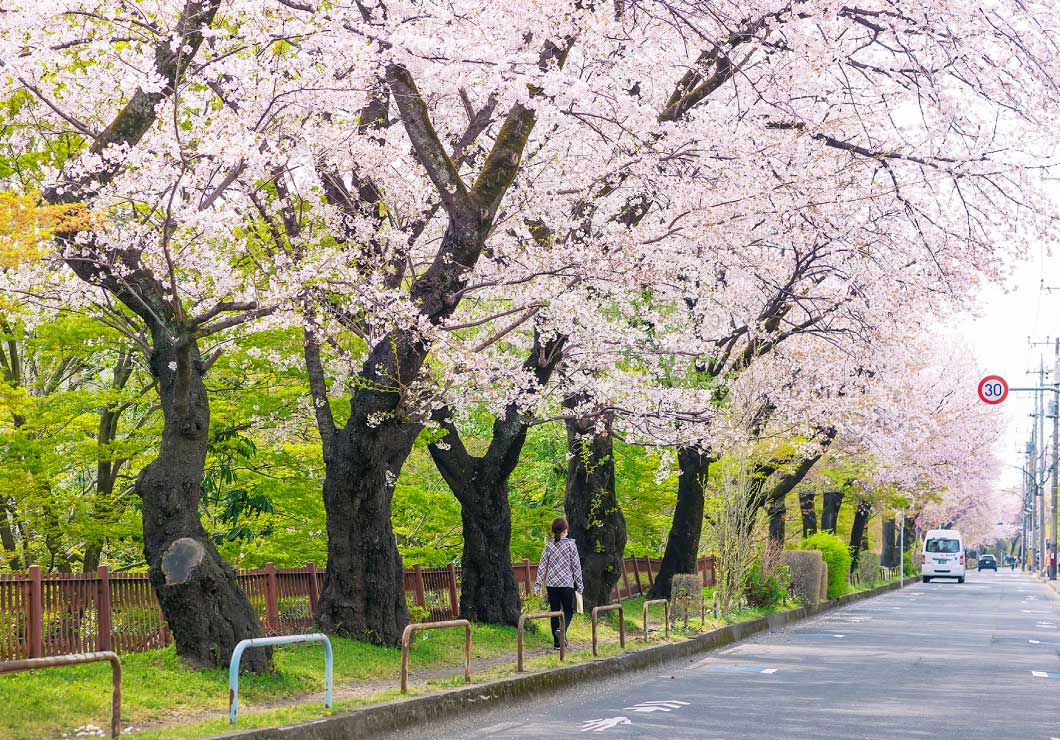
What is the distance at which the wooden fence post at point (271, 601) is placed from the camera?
16706 millimetres

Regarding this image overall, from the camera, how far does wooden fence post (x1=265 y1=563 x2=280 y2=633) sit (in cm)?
1671

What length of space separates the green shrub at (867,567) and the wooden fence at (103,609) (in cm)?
3936

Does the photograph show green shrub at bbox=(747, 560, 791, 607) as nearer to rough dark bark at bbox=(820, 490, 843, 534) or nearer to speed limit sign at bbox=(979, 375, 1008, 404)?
speed limit sign at bbox=(979, 375, 1008, 404)

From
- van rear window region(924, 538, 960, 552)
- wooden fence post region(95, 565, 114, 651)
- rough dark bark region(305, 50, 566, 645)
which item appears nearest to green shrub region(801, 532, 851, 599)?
rough dark bark region(305, 50, 566, 645)

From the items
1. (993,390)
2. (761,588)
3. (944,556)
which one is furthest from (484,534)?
(944,556)

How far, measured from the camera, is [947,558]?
7319 cm

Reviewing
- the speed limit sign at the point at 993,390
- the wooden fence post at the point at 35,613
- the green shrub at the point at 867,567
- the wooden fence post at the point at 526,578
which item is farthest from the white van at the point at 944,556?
the wooden fence post at the point at 35,613

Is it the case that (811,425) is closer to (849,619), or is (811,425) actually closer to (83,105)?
(849,619)

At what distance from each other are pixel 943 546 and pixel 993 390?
35.9 m

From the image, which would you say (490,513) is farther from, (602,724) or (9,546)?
(9,546)

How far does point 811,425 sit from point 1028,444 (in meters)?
99.9

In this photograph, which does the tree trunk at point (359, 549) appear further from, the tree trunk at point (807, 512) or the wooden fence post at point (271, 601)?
the tree trunk at point (807, 512)

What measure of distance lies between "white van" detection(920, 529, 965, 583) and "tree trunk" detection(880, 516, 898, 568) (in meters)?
2.18

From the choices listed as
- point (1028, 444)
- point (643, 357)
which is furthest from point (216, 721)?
point (1028, 444)
